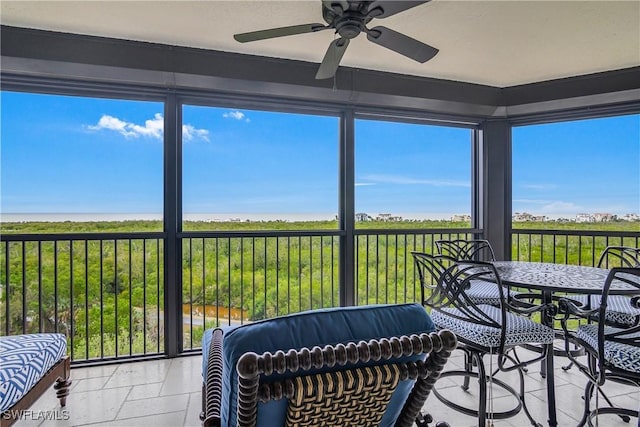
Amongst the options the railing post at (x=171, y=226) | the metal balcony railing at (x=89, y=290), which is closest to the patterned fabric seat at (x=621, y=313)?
the railing post at (x=171, y=226)

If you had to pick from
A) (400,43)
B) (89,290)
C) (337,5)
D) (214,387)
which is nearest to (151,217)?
(89,290)

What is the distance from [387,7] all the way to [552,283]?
5.59ft

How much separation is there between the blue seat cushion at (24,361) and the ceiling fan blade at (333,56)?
2234mm

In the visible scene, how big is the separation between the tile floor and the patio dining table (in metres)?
0.28

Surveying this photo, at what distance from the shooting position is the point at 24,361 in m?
1.68

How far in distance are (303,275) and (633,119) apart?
353cm

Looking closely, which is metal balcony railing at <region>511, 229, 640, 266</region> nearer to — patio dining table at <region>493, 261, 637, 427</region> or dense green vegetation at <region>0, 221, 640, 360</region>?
dense green vegetation at <region>0, 221, 640, 360</region>

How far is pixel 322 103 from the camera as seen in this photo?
11.0 ft

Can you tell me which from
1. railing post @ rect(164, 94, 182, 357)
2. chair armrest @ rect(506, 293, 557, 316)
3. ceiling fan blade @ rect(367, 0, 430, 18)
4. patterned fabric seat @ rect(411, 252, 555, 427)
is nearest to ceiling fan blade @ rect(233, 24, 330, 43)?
ceiling fan blade @ rect(367, 0, 430, 18)

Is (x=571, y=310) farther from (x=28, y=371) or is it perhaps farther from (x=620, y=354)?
(x=28, y=371)

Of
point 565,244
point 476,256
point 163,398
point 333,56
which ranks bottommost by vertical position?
point 163,398

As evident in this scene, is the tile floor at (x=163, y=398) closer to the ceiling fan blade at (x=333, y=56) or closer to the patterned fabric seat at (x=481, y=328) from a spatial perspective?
the patterned fabric seat at (x=481, y=328)

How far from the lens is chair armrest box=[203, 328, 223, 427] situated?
1065 millimetres

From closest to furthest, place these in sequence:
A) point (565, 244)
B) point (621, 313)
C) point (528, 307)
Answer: point (621, 313)
point (528, 307)
point (565, 244)
